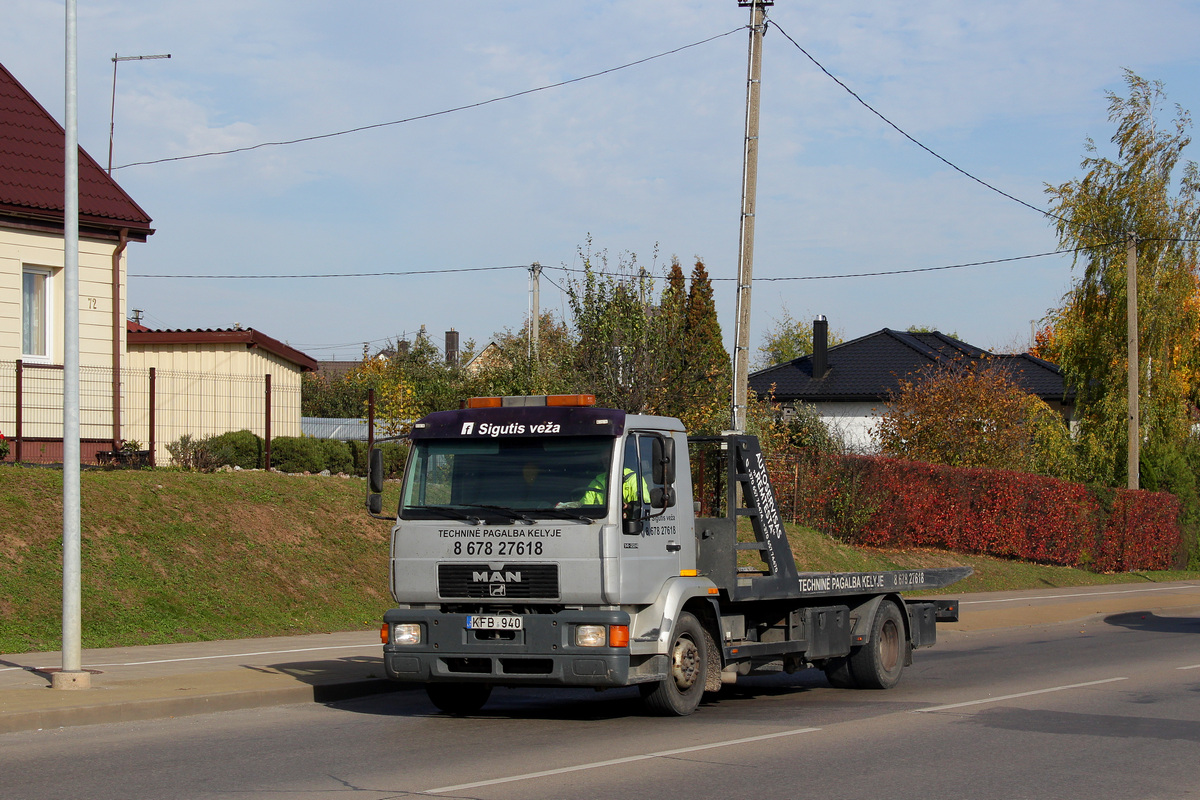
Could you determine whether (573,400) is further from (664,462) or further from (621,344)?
(621,344)

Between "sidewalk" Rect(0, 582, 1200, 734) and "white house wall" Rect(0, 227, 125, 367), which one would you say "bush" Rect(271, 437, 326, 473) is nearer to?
"white house wall" Rect(0, 227, 125, 367)

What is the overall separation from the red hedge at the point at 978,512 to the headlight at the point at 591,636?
61.3 feet

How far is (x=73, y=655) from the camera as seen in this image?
11109mm

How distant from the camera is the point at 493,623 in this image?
10.1m

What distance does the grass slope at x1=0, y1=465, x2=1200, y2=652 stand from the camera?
49.2 ft

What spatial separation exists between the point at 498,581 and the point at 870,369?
48899mm

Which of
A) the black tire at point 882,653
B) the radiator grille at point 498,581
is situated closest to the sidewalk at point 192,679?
the radiator grille at point 498,581

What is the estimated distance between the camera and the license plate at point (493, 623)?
10.1 meters

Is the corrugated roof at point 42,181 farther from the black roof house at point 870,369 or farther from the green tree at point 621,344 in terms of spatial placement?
the black roof house at point 870,369

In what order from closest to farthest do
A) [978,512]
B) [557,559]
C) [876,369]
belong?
[557,559] → [978,512] → [876,369]

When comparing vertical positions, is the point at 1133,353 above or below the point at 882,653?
above

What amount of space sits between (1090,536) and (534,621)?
28.9 meters

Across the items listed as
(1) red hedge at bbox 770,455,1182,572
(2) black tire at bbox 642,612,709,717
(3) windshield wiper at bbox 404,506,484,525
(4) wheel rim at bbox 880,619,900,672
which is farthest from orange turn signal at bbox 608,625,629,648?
(1) red hedge at bbox 770,455,1182,572

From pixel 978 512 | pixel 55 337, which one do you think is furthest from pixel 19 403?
pixel 978 512
